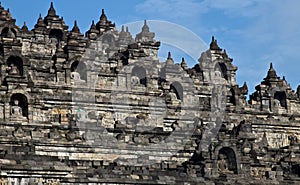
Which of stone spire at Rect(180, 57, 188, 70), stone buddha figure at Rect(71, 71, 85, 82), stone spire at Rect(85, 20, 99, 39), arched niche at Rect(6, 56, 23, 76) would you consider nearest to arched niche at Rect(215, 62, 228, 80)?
stone spire at Rect(180, 57, 188, 70)

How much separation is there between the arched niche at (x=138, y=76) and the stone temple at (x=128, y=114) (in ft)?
0.30

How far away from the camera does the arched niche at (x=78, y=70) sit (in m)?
74.1

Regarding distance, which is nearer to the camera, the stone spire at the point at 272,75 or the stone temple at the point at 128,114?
the stone temple at the point at 128,114

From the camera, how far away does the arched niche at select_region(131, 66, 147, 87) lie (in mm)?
75812

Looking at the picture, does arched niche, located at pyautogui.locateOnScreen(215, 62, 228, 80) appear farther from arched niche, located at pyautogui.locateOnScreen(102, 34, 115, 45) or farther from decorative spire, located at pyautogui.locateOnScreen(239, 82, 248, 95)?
arched niche, located at pyautogui.locateOnScreen(102, 34, 115, 45)

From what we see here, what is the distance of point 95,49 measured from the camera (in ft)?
259

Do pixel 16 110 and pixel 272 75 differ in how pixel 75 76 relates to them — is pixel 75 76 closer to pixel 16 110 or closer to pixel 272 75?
pixel 16 110

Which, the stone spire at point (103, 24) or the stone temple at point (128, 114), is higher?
the stone spire at point (103, 24)

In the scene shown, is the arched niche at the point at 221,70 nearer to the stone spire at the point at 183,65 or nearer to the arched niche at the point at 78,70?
the stone spire at the point at 183,65

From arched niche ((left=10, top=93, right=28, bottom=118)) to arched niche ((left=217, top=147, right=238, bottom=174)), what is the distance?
504 inches

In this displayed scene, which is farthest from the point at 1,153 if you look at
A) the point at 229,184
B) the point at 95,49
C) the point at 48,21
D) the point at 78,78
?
the point at 48,21

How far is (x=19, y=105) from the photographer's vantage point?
218ft

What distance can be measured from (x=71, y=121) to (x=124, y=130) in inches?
126

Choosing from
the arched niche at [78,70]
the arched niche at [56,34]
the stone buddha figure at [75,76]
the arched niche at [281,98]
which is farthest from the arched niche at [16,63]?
the arched niche at [281,98]
